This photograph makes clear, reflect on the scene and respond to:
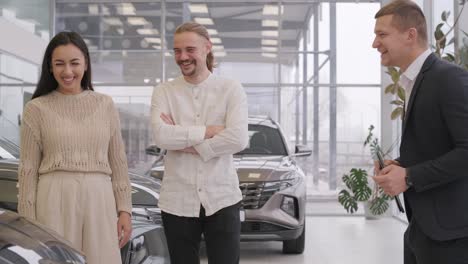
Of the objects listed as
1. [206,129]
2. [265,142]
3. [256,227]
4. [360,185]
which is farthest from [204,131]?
[360,185]

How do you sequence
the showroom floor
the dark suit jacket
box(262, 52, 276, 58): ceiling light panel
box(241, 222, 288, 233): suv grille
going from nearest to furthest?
the dark suit jacket, box(241, 222, 288, 233): suv grille, the showroom floor, box(262, 52, 276, 58): ceiling light panel

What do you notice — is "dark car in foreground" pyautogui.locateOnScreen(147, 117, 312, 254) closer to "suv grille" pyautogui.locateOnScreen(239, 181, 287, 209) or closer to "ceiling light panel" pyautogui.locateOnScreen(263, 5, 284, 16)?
"suv grille" pyautogui.locateOnScreen(239, 181, 287, 209)

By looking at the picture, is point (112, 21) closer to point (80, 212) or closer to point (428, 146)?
point (80, 212)

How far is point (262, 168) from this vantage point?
554cm

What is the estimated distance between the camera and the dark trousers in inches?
65.2

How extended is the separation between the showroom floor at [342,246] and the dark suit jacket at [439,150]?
381cm

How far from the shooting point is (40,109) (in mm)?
2129

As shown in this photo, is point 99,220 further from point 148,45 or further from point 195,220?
point 148,45

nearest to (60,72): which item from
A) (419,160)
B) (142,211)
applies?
(142,211)

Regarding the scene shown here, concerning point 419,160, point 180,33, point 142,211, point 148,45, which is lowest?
point 142,211

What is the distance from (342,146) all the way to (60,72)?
8510mm

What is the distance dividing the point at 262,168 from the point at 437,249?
152 inches

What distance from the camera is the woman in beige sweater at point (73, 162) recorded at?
2.08 meters

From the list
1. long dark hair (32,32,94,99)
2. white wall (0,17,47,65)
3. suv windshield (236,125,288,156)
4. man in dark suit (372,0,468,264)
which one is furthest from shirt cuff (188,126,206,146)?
white wall (0,17,47,65)
